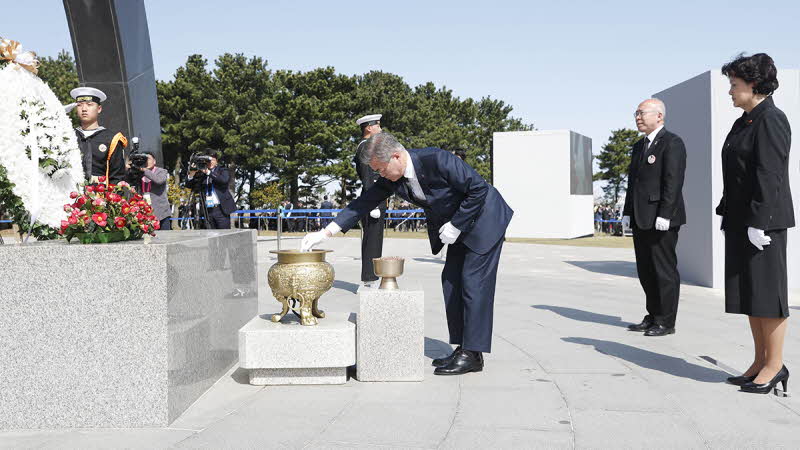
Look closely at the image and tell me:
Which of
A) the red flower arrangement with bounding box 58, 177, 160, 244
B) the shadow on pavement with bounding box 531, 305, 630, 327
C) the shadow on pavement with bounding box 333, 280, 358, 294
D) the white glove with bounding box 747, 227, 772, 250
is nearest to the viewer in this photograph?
the red flower arrangement with bounding box 58, 177, 160, 244

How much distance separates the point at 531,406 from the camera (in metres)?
3.80

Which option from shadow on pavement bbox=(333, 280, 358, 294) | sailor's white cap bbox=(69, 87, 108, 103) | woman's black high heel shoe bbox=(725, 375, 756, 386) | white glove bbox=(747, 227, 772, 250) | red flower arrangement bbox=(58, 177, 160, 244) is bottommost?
woman's black high heel shoe bbox=(725, 375, 756, 386)

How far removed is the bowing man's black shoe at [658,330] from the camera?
19.6ft

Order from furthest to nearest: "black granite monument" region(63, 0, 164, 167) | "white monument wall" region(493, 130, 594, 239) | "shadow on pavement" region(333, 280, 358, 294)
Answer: "white monument wall" region(493, 130, 594, 239) → "black granite monument" region(63, 0, 164, 167) → "shadow on pavement" region(333, 280, 358, 294)

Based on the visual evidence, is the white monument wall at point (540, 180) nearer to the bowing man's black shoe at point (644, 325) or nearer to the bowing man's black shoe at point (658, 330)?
the bowing man's black shoe at point (644, 325)

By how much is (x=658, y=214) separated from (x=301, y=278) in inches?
133

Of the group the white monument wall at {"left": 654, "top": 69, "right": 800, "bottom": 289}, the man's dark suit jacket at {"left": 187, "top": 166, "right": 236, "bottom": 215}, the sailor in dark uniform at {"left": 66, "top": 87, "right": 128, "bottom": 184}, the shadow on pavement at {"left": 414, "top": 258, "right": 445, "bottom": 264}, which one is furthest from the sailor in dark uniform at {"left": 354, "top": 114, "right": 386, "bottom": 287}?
the shadow on pavement at {"left": 414, "top": 258, "right": 445, "bottom": 264}

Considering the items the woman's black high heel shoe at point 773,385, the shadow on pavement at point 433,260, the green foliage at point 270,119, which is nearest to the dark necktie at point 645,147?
the woman's black high heel shoe at point 773,385

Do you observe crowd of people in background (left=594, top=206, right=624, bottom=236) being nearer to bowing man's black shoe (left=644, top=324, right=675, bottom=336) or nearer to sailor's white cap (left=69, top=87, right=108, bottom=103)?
bowing man's black shoe (left=644, top=324, right=675, bottom=336)

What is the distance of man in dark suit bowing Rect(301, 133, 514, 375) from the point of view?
4.36 meters

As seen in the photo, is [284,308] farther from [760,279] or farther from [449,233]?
[760,279]

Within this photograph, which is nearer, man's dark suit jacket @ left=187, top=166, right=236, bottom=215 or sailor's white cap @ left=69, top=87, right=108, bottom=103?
sailor's white cap @ left=69, top=87, right=108, bottom=103

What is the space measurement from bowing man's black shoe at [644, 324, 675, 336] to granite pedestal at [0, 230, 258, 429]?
412 cm

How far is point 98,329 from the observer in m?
3.42
